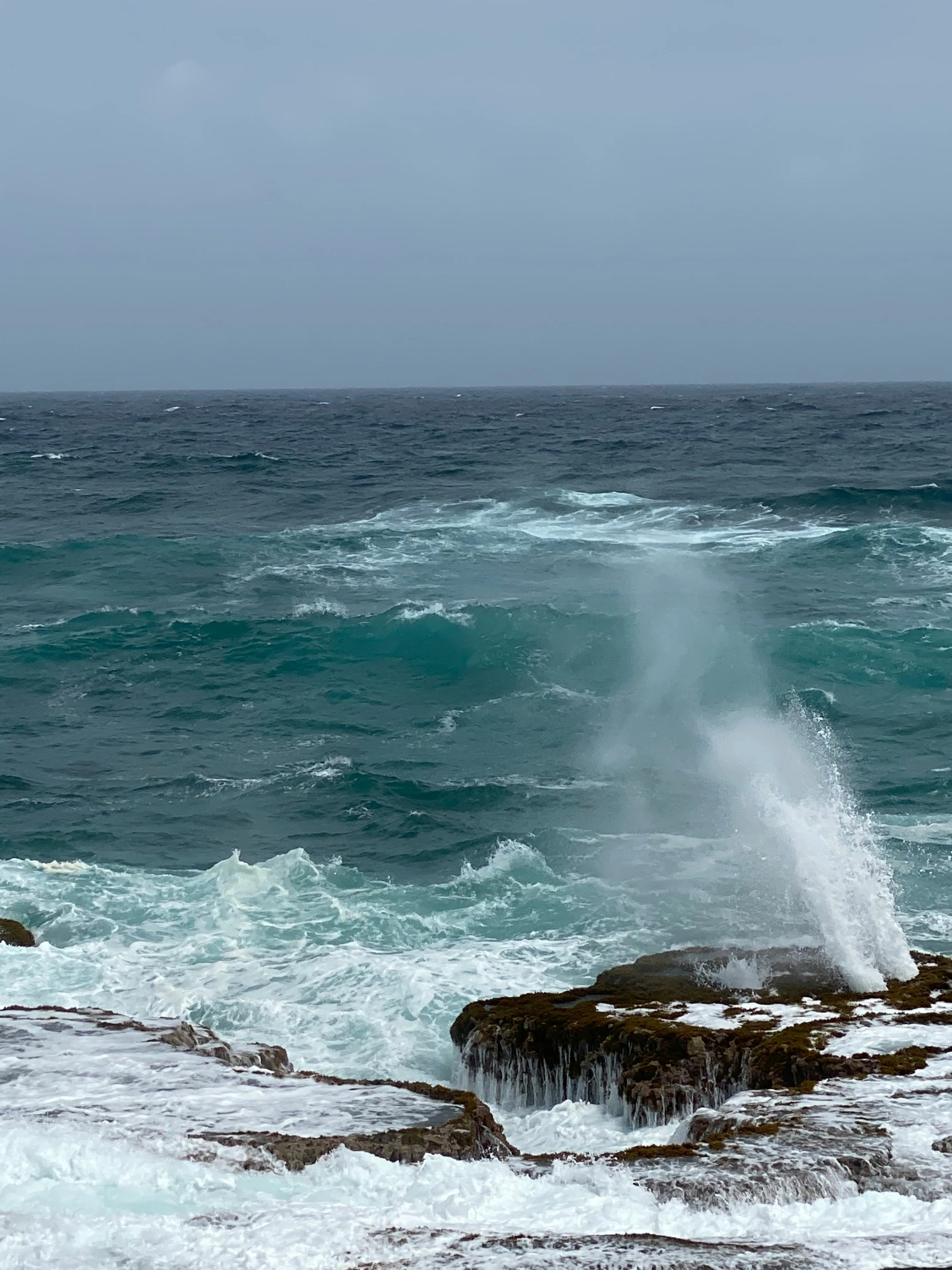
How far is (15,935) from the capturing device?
17.2 m

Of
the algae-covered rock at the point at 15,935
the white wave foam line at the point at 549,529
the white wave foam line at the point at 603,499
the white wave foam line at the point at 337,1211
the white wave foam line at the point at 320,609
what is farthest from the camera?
the white wave foam line at the point at 603,499

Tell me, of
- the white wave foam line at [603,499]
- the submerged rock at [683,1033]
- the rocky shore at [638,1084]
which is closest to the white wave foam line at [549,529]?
the white wave foam line at [603,499]

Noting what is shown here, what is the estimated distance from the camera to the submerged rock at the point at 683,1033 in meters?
12.2

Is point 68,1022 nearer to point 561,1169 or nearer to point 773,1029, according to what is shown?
point 561,1169

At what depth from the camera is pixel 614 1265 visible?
8539 mm

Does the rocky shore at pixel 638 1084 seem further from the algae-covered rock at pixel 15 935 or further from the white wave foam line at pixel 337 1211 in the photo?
the algae-covered rock at pixel 15 935

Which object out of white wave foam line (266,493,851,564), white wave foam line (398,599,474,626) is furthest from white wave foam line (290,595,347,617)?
white wave foam line (266,493,851,564)

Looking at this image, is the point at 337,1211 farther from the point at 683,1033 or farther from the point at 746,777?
the point at 746,777

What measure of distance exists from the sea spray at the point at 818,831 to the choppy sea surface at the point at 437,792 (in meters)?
0.09

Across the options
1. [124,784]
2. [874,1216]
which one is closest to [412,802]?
[124,784]

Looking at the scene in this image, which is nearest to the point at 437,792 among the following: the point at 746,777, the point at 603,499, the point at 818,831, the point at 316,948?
the point at 746,777

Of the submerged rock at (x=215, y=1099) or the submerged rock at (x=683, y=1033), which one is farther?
the submerged rock at (x=683, y=1033)

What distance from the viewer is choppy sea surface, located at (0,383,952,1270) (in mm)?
9594

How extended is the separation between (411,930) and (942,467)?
55158mm
